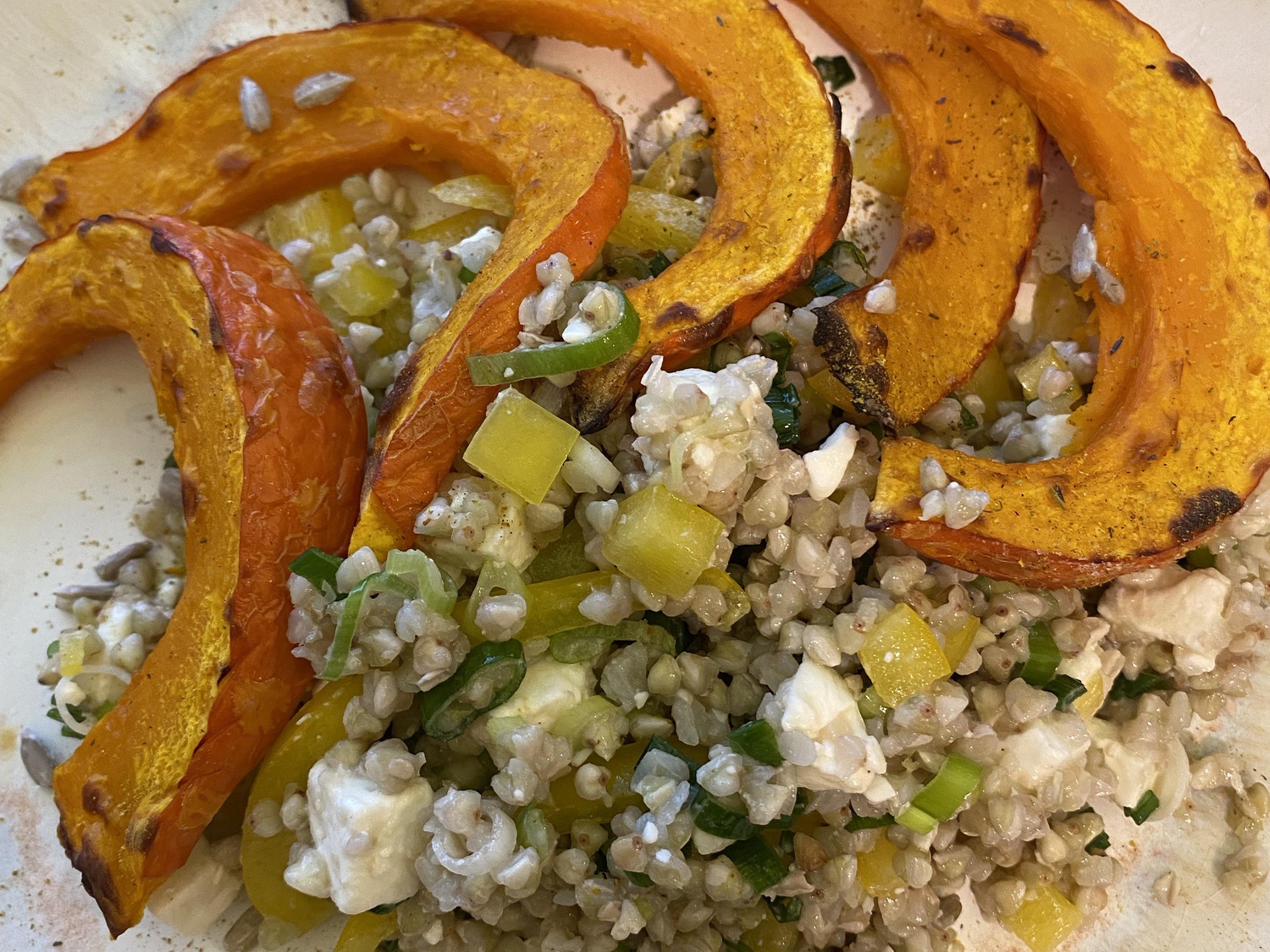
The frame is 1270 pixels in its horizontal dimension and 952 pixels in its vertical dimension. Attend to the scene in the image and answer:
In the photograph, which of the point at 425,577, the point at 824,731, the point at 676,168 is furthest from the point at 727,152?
the point at 824,731

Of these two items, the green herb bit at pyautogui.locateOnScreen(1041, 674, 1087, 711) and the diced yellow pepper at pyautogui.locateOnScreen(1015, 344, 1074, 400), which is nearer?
the green herb bit at pyautogui.locateOnScreen(1041, 674, 1087, 711)

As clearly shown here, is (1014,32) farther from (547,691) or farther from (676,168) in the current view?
(547,691)

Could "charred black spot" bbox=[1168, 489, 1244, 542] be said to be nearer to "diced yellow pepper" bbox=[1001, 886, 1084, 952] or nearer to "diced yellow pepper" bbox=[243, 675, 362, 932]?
"diced yellow pepper" bbox=[1001, 886, 1084, 952]

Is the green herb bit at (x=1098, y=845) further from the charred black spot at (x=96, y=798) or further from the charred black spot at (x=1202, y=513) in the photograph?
the charred black spot at (x=96, y=798)

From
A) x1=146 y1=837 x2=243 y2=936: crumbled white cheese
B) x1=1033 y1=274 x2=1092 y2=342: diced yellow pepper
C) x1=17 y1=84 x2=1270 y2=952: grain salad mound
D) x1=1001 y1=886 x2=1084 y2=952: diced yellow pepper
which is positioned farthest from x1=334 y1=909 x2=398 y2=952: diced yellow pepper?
x1=1033 y1=274 x2=1092 y2=342: diced yellow pepper

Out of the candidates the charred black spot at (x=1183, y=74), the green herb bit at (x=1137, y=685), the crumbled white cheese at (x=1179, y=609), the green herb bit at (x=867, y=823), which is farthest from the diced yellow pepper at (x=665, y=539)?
the charred black spot at (x=1183, y=74)

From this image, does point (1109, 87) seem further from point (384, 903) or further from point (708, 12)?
point (384, 903)
